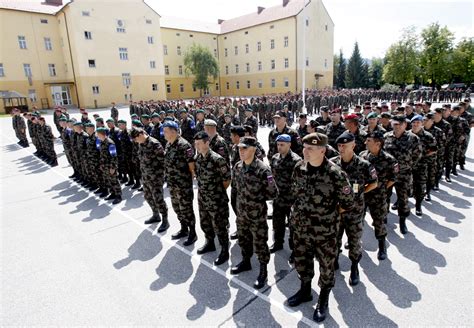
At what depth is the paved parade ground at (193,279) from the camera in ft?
10.4

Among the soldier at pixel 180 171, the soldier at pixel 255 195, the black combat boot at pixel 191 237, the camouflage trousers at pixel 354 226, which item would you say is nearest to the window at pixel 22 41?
the soldier at pixel 180 171

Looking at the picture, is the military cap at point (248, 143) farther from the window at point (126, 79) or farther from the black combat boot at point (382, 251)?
the window at point (126, 79)

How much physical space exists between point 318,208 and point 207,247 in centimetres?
221

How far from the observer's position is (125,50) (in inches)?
1465

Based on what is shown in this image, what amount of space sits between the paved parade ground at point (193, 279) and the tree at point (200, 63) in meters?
40.6

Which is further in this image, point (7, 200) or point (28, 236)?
point (7, 200)

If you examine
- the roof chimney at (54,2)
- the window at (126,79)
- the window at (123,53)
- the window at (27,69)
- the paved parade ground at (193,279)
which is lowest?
the paved parade ground at (193,279)

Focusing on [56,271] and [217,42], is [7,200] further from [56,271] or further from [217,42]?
[217,42]

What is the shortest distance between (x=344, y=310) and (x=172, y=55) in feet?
163

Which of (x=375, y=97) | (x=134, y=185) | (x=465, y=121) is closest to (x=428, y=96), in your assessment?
(x=375, y=97)

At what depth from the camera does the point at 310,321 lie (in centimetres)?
306

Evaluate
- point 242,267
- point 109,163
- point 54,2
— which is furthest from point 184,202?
point 54,2

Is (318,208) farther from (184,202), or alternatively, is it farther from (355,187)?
(184,202)

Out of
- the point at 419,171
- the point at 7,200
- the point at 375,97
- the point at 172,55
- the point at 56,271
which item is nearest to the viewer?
the point at 56,271
